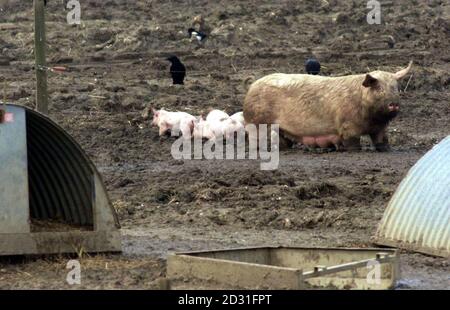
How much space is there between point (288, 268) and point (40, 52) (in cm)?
711

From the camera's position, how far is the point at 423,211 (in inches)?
444

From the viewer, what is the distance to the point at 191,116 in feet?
61.5

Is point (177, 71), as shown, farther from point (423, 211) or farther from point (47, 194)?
point (423, 211)

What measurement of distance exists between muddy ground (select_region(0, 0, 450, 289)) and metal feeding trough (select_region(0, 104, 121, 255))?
0.64 ft

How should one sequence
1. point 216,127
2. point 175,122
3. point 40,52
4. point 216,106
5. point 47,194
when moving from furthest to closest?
1. point 216,106
2. point 175,122
3. point 216,127
4. point 40,52
5. point 47,194

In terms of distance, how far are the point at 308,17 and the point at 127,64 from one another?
5.59 m

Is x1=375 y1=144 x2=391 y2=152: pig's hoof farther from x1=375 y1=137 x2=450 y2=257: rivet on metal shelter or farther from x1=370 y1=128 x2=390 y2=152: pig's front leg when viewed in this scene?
x1=375 y1=137 x2=450 y2=257: rivet on metal shelter

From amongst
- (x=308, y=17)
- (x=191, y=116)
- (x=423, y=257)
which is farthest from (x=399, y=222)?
(x=308, y=17)

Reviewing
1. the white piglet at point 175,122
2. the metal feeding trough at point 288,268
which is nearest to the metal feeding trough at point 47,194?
the metal feeding trough at point 288,268

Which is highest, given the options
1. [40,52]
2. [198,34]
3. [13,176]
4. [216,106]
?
[198,34]

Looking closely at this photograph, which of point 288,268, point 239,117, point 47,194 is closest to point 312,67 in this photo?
point 239,117

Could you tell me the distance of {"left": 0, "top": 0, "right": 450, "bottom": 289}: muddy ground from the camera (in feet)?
39.3

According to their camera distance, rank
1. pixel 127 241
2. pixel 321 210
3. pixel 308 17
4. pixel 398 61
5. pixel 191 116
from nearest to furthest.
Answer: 1. pixel 127 241
2. pixel 321 210
3. pixel 191 116
4. pixel 398 61
5. pixel 308 17

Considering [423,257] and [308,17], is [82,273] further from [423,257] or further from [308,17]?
[308,17]
